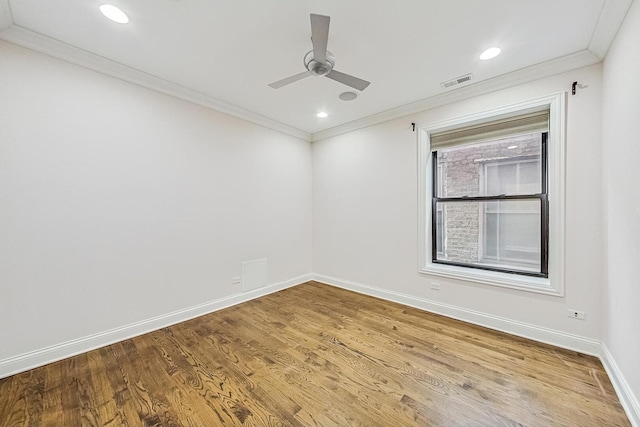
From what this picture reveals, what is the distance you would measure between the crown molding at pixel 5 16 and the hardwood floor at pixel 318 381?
2.69 metres

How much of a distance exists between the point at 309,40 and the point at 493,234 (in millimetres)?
2942

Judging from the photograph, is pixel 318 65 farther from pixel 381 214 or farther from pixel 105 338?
pixel 105 338

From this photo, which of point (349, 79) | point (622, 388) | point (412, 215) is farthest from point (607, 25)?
point (622, 388)

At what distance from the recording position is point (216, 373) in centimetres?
201

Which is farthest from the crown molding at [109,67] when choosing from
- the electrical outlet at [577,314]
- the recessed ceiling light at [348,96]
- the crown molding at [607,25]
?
the electrical outlet at [577,314]

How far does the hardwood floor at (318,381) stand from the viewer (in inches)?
62.0

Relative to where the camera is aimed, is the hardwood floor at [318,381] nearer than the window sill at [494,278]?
Yes

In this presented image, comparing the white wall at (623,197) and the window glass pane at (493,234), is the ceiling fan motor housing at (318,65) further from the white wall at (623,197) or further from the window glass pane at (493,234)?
the window glass pane at (493,234)

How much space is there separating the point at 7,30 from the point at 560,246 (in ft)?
16.5

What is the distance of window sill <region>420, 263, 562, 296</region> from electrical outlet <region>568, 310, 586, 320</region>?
174mm

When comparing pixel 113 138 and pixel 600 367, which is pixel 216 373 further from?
pixel 600 367

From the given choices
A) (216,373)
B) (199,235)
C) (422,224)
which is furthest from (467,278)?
(199,235)

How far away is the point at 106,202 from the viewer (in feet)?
7.97

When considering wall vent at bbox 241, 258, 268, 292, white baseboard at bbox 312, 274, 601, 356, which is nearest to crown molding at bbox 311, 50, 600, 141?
white baseboard at bbox 312, 274, 601, 356
